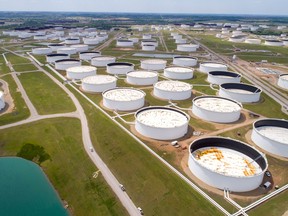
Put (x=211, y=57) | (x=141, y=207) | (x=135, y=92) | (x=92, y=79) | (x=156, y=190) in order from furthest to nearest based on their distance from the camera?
(x=211, y=57), (x=92, y=79), (x=135, y=92), (x=156, y=190), (x=141, y=207)

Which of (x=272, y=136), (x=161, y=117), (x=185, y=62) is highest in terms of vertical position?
(x=161, y=117)

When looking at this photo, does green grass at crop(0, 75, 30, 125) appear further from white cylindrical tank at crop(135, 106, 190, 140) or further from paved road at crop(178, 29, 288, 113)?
paved road at crop(178, 29, 288, 113)

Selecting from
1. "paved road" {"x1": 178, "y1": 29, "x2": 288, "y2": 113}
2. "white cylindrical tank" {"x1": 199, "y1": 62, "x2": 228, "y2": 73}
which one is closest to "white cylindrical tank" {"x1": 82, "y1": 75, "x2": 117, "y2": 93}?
"white cylindrical tank" {"x1": 199, "y1": 62, "x2": 228, "y2": 73}

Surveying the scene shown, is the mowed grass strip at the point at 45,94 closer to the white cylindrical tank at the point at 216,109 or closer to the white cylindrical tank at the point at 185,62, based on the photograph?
the white cylindrical tank at the point at 216,109

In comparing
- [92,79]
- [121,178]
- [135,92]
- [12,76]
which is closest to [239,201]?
[121,178]

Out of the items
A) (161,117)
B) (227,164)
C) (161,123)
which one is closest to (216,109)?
(161,117)

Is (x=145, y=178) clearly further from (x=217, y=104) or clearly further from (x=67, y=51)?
(x=67, y=51)

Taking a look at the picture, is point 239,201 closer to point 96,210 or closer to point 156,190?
point 156,190
